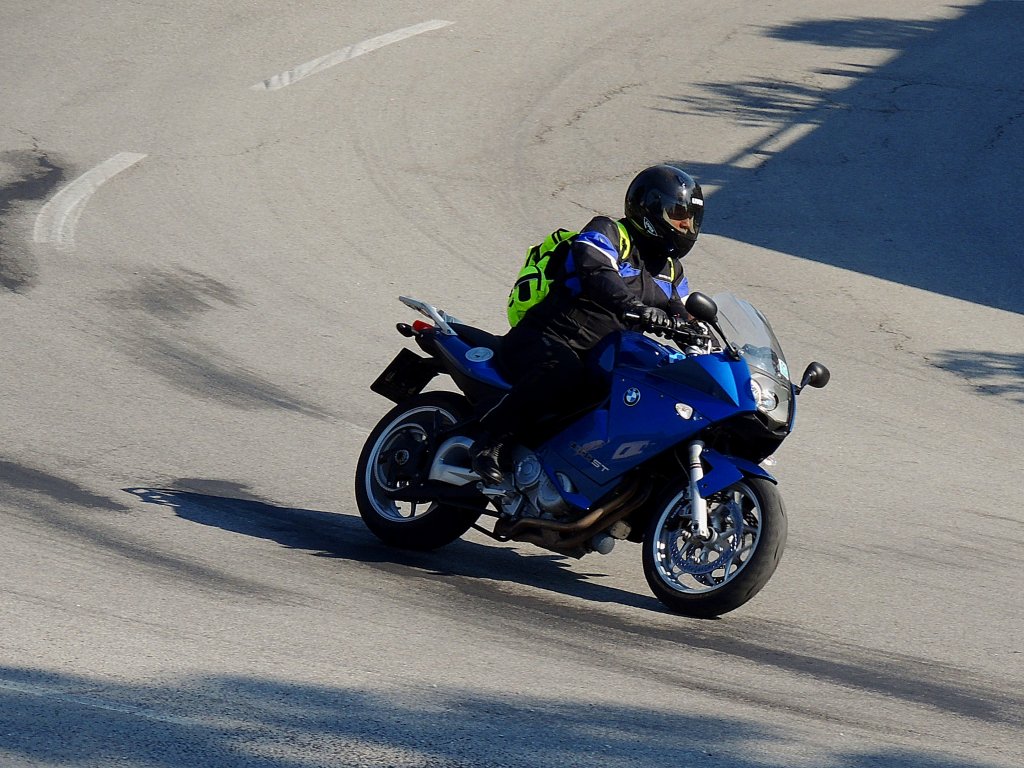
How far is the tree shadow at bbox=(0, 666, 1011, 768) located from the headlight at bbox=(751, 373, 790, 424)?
1531 mm

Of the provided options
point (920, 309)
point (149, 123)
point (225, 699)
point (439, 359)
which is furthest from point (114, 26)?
point (225, 699)

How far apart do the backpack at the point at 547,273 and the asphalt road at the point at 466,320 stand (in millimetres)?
1293

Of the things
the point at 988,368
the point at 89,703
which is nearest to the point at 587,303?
the point at 89,703

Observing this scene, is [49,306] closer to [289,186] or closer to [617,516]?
[289,186]

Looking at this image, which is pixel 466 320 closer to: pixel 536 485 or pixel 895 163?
pixel 536 485

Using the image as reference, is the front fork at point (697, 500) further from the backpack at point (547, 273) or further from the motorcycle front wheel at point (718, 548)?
the backpack at point (547, 273)

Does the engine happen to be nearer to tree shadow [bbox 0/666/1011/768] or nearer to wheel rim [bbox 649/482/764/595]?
wheel rim [bbox 649/482/764/595]

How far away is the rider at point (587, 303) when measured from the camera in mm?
6625

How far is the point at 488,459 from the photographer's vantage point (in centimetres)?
681

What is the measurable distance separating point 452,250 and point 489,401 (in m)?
6.17

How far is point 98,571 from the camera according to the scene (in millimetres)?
6223

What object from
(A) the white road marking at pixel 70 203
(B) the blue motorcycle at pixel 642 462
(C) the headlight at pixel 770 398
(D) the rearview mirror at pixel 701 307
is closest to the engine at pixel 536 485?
(B) the blue motorcycle at pixel 642 462

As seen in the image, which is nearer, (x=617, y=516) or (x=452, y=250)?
(x=617, y=516)

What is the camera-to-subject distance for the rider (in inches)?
261
